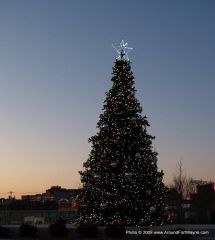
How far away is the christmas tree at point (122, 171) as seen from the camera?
3769 centimetres

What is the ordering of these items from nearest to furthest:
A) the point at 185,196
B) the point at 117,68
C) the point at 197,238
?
the point at 197,238 < the point at 117,68 < the point at 185,196

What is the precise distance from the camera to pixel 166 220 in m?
38.8

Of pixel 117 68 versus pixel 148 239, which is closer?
pixel 148 239

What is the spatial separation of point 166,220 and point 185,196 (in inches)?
3319

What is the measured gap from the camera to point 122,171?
38.0 meters

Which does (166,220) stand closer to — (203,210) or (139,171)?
(139,171)

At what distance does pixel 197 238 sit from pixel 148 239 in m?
4.35

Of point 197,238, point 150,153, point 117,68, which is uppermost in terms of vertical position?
point 117,68

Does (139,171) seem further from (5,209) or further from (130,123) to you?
(5,209)

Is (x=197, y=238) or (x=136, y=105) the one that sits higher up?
(x=136, y=105)

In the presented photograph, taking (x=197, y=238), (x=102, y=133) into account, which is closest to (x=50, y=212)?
(x=102, y=133)

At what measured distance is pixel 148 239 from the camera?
96.4 ft

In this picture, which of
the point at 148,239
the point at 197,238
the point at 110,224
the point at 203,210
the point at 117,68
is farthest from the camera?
the point at 203,210

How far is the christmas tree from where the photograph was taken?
37.7m
